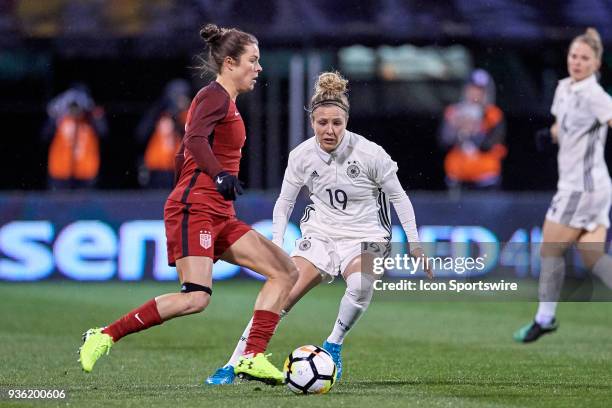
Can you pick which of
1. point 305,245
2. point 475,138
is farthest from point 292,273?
point 475,138

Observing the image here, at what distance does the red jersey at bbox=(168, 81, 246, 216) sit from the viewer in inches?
291

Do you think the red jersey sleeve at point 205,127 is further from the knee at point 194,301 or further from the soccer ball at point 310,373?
the soccer ball at point 310,373

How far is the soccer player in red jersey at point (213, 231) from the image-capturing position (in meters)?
7.42

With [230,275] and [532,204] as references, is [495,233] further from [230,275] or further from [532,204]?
[230,275]

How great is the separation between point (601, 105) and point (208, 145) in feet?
13.5

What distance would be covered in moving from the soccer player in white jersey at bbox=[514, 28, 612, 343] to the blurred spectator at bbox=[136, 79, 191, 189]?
9785mm

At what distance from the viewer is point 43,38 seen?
→ 1662 centimetres

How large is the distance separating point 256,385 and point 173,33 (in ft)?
29.9

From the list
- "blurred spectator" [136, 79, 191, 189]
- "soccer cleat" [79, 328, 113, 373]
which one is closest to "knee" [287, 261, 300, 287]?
"soccer cleat" [79, 328, 113, 373]

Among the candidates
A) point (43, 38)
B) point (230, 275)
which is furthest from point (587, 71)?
point (43, 38)

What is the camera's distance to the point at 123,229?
15.9 meters

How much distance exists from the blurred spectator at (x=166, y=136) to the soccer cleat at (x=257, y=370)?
12471mm

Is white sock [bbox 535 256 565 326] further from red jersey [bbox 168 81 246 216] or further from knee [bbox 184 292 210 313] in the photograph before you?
knee [bbox 184 292 210 313]

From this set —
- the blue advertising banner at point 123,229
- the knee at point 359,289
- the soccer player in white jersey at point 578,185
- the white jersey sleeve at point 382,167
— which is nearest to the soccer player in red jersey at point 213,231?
the knee at point 359,289
